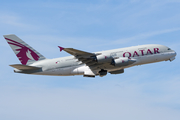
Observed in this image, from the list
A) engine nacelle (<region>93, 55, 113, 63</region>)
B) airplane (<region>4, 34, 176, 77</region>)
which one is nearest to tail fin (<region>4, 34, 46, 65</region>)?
airplane (<region>4, 34, 176, 77</region>)

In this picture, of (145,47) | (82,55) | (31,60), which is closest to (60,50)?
(82,55)

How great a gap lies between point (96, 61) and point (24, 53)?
550 inches

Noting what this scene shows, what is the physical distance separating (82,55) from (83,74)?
18.6ft

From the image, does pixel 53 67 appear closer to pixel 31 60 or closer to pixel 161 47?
pixel 31 60

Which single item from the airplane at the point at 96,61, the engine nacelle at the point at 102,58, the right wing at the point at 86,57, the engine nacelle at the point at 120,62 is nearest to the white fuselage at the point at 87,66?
the airplane at the point at 96,61

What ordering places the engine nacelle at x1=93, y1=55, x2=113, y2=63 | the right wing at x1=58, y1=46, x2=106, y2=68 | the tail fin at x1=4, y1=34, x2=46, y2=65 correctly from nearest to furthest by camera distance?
1. the right wing at x1=58, y1=46, x2=106, y2=68
2. the engine nacelle at x1=93, y1=55, x2=113, y2=63
3. the tail fin at x1=4, y1=34, x2=46, y2=65

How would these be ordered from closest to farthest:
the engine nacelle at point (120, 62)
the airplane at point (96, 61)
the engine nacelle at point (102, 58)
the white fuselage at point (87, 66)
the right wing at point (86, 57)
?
the right wing at point (86, 57), the engine nacelle at point (102, 58), the airplane at point (96, 61), the engine nacelle at point (120, 62), the white fuselage at point (87, 66)

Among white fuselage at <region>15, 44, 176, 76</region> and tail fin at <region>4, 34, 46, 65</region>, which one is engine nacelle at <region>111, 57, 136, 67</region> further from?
tail fin at <region>4, 34, 46, 65</region>

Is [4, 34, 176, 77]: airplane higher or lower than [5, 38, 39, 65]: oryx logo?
lower

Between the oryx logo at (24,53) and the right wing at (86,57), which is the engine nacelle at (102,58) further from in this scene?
the oryx logo at (24,53)

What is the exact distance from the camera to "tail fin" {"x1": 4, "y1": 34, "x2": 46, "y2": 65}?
1901 inches

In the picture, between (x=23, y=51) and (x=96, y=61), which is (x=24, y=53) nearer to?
(x=23, y=51)

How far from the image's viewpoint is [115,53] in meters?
45.2

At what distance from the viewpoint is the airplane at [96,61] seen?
1720 inches
